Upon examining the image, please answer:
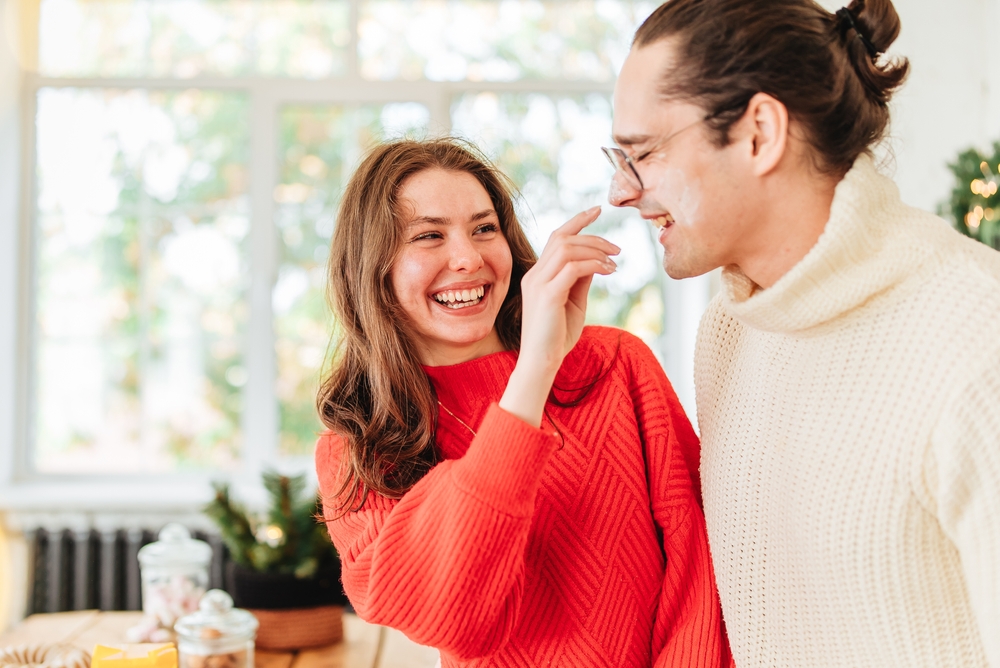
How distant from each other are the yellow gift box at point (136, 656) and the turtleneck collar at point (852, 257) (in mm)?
1273

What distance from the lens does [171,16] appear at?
147 inches

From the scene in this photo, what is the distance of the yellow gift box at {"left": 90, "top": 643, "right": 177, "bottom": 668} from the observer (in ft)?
5.15

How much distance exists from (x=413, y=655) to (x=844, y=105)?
1495mm

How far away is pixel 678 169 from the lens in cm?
108

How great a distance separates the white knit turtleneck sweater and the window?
8.64 ft

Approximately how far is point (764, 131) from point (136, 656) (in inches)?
55.8

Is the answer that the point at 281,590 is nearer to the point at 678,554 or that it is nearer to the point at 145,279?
the point at 678,554

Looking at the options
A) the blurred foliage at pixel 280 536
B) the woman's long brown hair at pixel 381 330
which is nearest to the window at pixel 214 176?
the blurred foliage at pixel 280 536

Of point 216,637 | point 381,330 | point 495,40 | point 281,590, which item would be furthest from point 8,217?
point 381,330

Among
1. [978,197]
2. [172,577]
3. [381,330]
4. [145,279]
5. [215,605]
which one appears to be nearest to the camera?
[381,330]

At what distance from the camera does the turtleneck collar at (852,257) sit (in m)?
0.99

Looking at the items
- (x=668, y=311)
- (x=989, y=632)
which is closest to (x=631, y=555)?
(x=989, y=632)

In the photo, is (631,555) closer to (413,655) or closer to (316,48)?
(413,655)

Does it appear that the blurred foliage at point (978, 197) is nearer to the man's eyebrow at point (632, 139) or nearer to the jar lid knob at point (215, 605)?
the man's eyebrow at point (632, 139)
